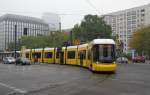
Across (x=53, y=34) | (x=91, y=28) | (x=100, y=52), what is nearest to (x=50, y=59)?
(x=100, y=52)

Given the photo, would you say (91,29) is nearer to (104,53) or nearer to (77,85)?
(104,53)

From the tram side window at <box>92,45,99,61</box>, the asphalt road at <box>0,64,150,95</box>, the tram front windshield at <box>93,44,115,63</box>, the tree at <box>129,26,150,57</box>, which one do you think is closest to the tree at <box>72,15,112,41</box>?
the tree at <box>129,26,150,57</box>

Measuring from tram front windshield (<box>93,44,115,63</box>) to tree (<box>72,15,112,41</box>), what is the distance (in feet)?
226

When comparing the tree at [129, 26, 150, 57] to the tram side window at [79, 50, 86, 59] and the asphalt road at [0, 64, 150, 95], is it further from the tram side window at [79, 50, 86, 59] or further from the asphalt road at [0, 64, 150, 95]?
the asphalt road at [0, 64, 150, 95]

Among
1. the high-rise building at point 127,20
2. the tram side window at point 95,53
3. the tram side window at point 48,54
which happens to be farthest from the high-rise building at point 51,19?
the high-rise building at point 127,20

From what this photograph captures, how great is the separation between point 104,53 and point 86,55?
27.9ft

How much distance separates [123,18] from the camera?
190625 mm

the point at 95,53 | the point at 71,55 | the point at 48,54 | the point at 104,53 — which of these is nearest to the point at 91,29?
the point at 48,54

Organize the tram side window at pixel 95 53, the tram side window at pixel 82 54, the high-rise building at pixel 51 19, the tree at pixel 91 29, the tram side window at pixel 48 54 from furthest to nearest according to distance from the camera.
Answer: the high-rise building at pixel 51 19
the tree at pixel 91 29
the tram side window at pixel 48 54
the tram side window at pixel 82 54
the tram side window at pixel 95 53

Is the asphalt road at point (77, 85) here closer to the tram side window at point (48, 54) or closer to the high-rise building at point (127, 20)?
the tram side window at point (48, 54)

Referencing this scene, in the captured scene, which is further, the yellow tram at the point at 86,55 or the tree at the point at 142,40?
the tree at the point at 142,40

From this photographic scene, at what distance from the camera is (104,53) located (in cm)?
3072

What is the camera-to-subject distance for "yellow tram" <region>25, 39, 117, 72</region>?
99.6 ft

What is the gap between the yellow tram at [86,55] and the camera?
99.6 ft
